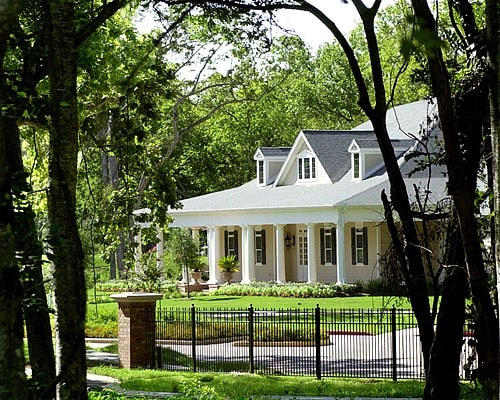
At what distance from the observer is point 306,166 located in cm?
4525

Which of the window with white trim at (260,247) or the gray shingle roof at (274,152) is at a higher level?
the gray shingle roof at (274,152)

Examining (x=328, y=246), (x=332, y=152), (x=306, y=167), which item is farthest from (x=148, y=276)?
(x=306, y=167)

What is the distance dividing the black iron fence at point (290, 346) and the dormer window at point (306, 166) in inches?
698

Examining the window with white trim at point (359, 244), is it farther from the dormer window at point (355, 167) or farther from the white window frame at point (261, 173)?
the white window frame at point (261, 173)

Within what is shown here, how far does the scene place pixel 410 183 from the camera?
38.3 meters

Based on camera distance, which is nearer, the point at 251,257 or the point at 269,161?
the point at 251,257

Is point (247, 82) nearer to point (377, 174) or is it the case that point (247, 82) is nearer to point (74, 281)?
point (377, 174)

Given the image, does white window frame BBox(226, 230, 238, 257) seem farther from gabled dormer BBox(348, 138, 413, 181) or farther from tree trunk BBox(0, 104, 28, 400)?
tree trunk BBox(0, 104, 28, 400)

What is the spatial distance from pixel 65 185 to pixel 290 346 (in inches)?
671

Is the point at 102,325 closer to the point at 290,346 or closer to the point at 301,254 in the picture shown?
the point at 290,346

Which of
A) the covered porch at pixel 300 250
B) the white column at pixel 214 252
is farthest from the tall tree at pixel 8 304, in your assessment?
the white column at pixel 214 252

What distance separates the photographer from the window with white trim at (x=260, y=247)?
4731 cm

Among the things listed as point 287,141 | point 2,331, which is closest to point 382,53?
point 287,141

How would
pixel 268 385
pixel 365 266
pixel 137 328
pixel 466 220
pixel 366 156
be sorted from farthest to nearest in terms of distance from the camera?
pixel 366 156 → pixel 365 266 → pixel 137 328 → pixel 268 385 → pixel 466 220
